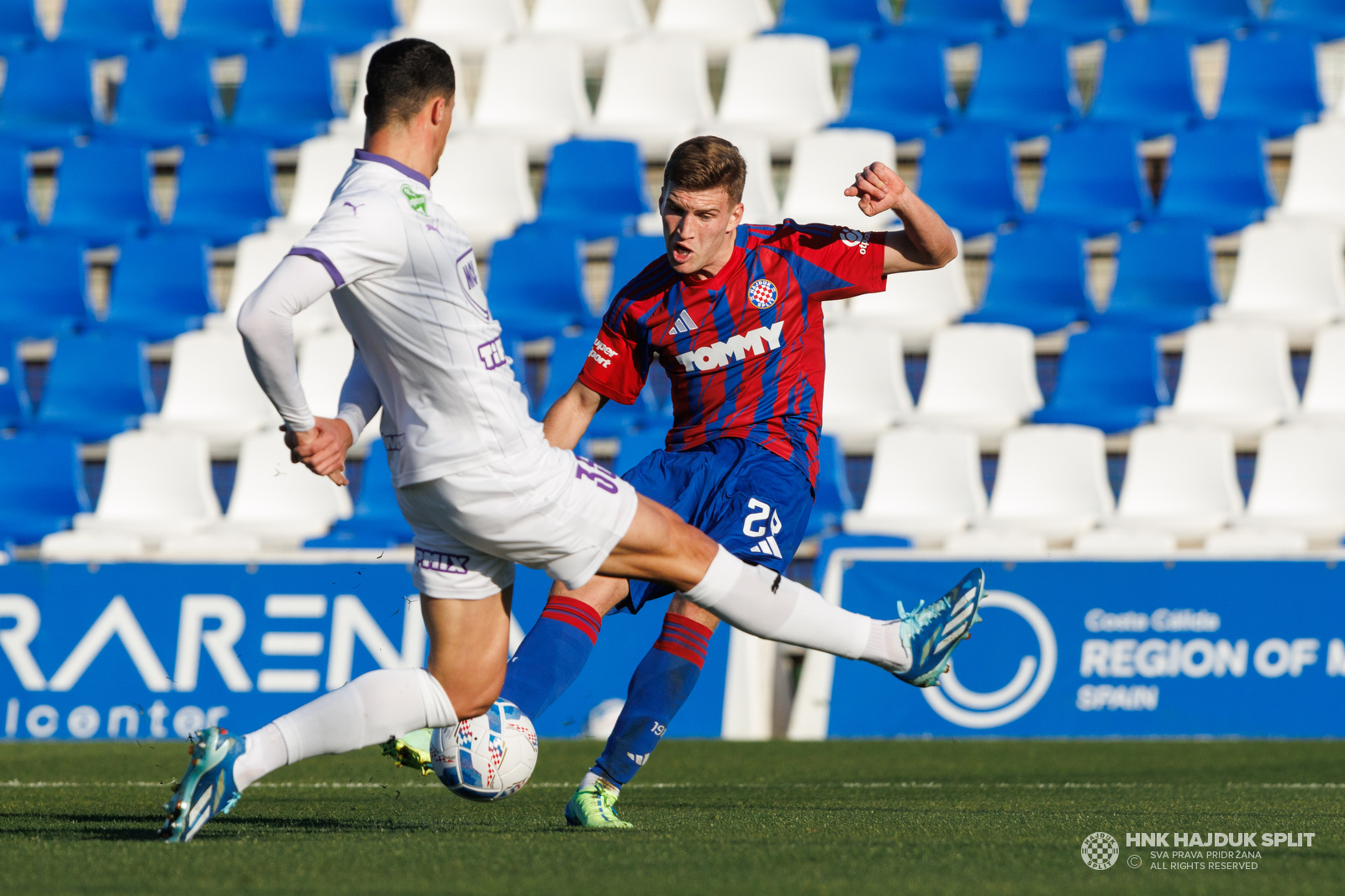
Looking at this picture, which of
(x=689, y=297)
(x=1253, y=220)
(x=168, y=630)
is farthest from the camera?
(x=1253, y=220)

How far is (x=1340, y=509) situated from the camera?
1033 cm

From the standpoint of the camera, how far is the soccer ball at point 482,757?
11.2 ft

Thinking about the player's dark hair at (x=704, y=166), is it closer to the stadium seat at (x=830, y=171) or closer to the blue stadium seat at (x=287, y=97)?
the stadium seat at (x=830, y=171)

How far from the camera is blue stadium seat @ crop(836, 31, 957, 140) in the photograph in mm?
12547

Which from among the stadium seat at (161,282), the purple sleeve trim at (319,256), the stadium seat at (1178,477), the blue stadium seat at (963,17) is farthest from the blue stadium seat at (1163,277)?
the purple sleeve trim at (319,256)

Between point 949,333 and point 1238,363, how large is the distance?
213cm

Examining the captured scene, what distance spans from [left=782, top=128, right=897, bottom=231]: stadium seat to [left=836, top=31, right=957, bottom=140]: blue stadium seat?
0.49 m

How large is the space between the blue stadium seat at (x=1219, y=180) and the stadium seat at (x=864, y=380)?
2.73 m

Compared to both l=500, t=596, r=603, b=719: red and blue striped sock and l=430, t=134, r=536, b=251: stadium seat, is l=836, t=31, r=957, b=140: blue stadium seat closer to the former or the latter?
l=430, t=134, r=536, b=251: stadium seat

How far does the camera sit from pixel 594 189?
482 inches

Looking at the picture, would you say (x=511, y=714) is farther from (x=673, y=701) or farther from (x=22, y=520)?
(x=22, y=520)

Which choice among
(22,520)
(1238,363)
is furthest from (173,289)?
(1238,363)

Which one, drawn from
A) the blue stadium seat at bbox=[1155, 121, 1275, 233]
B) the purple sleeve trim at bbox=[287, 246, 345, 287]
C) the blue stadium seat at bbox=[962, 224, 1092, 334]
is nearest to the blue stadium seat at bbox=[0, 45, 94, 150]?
the blue stadium seat at bbox=[962, 224, 1092, 334]

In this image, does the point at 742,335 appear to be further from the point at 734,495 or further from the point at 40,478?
the point at 40,478
